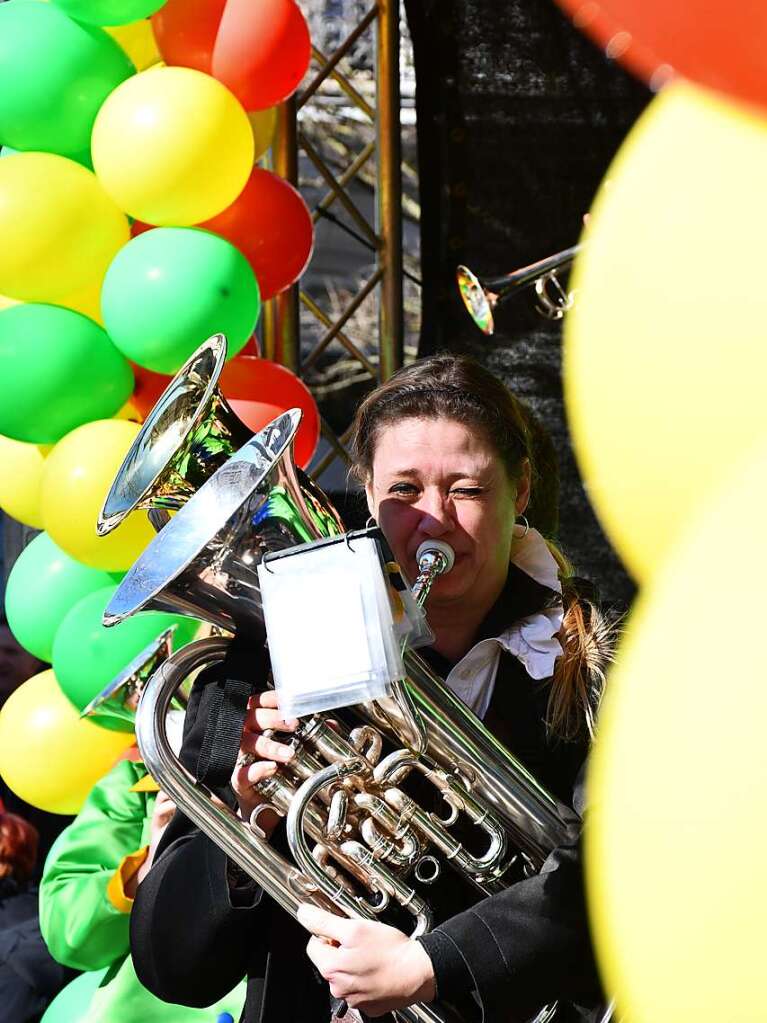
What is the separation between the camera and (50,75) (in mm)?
3070

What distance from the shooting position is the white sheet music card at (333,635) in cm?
145

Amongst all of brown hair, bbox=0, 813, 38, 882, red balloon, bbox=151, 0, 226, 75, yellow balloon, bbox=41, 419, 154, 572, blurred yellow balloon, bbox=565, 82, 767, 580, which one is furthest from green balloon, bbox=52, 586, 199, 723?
blurred yellow balloon, bbox=565, 82, 767, 580

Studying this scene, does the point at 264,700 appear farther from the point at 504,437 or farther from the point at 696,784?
the point at 696,784

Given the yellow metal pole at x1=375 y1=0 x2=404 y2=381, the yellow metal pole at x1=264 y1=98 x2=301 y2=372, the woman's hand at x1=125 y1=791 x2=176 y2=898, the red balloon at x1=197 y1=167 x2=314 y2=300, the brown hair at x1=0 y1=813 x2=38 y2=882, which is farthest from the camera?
the yellow metal pole at x1=375 y1=0 x2=404 y2=381

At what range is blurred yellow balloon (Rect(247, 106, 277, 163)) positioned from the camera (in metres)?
3.38

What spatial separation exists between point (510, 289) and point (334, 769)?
2.60 metres

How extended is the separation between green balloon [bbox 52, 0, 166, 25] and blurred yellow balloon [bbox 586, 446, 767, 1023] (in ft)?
8.35

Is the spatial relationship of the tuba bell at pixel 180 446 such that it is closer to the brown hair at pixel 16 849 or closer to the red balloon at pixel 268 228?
the red balloon at pixel 268 228

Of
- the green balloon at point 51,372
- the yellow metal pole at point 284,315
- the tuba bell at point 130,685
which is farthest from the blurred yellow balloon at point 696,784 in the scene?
the yellow metal pole at point 284,315

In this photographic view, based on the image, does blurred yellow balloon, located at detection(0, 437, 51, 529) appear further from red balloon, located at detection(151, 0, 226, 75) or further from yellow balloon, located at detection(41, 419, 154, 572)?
red balloon, located at detection(151, 0, 226, 75)

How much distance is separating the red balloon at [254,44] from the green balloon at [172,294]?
399mm

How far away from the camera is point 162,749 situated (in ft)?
6.05

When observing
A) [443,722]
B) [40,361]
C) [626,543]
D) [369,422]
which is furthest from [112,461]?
[626,543]

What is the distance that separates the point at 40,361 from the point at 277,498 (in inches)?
58.4
